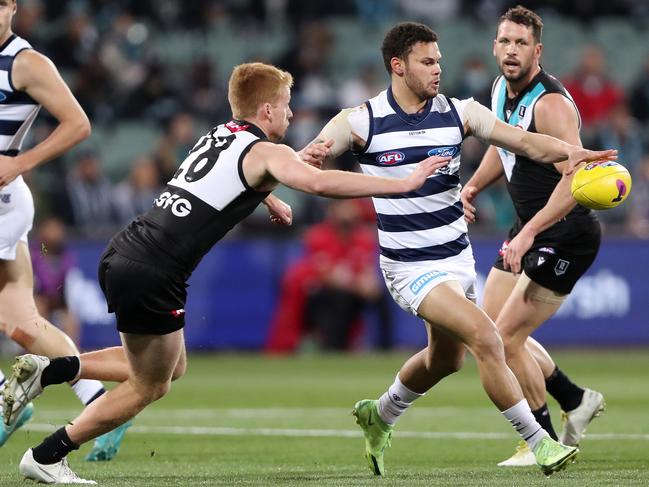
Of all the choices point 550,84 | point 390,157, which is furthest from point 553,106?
point 390,157

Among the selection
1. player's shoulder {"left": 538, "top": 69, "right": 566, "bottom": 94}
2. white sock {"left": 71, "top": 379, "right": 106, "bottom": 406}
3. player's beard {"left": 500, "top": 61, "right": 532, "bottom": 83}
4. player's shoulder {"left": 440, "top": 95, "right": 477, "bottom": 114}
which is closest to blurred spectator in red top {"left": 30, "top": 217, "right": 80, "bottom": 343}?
white sock {"left": 71, "top": 379, "right": 106, "bottom": 406}

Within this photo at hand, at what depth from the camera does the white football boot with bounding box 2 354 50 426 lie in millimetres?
7012

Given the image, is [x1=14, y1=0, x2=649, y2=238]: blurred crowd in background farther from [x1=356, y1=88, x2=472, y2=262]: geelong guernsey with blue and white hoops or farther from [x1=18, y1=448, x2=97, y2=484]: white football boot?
[x1=18, y1=448, x2=97, y2=484]: white football boot

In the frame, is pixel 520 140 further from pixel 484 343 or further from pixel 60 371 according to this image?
pixel 60 371

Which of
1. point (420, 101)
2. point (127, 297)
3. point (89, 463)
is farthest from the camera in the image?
point (89, 463)

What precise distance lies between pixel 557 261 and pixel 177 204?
2.75m

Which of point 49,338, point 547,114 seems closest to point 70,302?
point 49,338

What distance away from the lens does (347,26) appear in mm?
23219

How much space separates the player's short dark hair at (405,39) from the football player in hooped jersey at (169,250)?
859 mm

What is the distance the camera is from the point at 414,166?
7648mm

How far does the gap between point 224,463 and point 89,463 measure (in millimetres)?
831

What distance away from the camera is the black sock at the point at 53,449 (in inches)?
277

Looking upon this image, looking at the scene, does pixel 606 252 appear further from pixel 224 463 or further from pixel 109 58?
pixel 224 463

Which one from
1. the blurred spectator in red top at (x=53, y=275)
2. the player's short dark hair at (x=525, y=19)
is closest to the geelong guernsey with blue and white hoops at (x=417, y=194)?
the player's short dark hair at (x=525, y=19)
